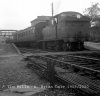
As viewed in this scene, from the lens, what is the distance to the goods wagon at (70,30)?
59.8ft

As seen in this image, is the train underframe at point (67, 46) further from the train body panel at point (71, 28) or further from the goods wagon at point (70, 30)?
the train body panel at point (71, 28)

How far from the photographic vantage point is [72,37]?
60.4ft

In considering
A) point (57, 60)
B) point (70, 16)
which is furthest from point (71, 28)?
point (57, 60)

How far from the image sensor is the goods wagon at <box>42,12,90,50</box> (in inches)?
717

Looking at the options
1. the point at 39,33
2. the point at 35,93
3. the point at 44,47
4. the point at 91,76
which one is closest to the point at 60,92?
the point at 35,93

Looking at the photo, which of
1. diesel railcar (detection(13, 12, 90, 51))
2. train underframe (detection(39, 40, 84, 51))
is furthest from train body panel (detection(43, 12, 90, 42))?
train underframe (detection(39, 40, 84, 51))

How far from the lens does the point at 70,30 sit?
18.4 m

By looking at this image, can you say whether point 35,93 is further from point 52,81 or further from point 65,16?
point 65,16

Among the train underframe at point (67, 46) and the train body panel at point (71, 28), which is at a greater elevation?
the train body panel at point (71, 28)

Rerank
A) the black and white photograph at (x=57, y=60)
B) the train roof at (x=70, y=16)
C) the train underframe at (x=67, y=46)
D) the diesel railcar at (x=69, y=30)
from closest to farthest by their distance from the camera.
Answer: the black and white photograph at (x=57, y=60) < the train roof at (x=70, y=16) < the diesel railcar at (x=69, y=30) < the train underframe at (x=67, y=46)

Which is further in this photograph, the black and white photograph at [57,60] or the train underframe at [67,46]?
the train underframe at [67,46]

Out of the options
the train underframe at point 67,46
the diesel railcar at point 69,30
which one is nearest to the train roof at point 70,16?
the diesel railcar at point 69,30

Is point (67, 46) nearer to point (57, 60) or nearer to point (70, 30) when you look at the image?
point (70, 30)

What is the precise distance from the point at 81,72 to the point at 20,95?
8.86ft
